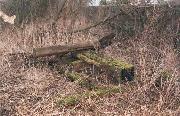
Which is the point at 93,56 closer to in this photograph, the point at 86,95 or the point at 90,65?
the point at 90,65

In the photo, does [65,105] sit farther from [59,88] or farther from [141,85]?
[141,85]

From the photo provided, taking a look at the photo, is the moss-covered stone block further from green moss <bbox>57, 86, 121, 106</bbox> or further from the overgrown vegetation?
green moss <bbox>57, 86, 121, 106</bbox>

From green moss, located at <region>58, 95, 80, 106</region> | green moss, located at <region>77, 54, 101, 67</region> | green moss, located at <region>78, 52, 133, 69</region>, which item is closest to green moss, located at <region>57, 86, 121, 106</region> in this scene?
green moss, located at <region>58, 95, 80, 106</region>

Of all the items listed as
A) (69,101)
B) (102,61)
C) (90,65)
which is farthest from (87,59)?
(69,101)

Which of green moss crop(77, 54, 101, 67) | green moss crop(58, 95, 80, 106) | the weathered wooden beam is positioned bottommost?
green moss crop(58, 95, 80, 106)

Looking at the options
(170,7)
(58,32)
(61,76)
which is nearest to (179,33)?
(170,7)

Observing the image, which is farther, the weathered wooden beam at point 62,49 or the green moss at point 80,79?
the weathered wooden beam at point 62,49

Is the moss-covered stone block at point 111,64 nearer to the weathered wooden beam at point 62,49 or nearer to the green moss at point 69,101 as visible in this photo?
the weathered wooden beam at point 62,49

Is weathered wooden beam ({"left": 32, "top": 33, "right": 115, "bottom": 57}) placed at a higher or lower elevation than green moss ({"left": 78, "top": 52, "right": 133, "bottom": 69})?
higher

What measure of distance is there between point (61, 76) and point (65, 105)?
1999mm

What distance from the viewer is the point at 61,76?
7285mm

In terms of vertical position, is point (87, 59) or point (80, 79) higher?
point (87, 59)

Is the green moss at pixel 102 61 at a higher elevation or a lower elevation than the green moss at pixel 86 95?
higher

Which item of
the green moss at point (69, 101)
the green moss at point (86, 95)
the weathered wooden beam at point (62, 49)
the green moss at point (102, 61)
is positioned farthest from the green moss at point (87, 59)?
the green moss at point (69, 101)
